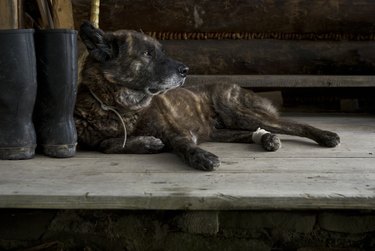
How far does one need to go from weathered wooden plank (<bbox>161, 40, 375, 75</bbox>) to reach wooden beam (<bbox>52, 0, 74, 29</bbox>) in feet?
3.18

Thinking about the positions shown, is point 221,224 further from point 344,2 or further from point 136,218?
point 344,2

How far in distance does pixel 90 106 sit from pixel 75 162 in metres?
0.44

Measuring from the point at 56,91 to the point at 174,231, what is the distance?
96 cm

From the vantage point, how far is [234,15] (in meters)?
4.53

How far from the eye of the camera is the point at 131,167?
2602 mm

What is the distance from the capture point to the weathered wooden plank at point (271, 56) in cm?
466

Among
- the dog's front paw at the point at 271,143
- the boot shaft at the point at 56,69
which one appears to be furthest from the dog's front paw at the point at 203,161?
the boot shaft at the point at 56,69

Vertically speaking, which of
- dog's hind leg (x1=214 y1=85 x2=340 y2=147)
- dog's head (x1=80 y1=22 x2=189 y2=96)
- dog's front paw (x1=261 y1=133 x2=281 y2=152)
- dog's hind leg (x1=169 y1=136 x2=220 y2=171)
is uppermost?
dog's head (x1=80 y1=22 x2=189 y2=96)

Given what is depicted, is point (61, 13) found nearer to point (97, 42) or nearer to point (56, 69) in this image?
point (97, 42)

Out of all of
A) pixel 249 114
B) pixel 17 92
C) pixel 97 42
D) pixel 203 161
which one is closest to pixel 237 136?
pixel 249 114

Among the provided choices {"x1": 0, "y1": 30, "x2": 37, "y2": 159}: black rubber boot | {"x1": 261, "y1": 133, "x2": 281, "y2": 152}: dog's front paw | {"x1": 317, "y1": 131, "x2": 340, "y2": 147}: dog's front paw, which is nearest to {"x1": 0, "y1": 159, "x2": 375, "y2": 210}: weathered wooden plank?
{"x1": 0, "y1": 30, "x2": 37, "y2": 159}: black rubber boot

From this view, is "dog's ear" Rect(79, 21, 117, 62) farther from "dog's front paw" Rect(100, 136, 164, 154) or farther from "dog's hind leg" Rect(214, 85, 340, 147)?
"dog's hind leg" Rect(214, 85, 340, 147)

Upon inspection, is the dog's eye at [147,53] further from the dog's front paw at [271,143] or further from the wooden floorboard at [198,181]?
the dog's front paw at [271,143]

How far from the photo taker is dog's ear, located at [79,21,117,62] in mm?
2920
